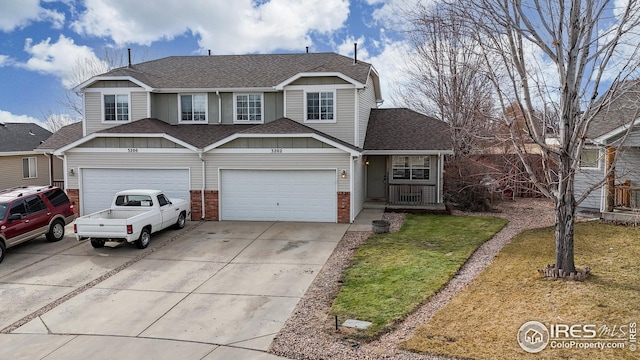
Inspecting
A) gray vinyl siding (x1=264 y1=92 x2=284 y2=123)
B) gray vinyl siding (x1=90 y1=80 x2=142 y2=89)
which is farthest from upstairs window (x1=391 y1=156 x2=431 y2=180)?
gray vinyl siding (x1=90 y1=80 x2=142 y2=89)

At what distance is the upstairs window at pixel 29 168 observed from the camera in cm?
2702

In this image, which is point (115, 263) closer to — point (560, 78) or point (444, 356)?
point (444, 356)

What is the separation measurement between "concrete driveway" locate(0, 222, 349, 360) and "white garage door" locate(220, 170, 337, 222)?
1999 millimetres

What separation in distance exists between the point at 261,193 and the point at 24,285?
28.5 feet

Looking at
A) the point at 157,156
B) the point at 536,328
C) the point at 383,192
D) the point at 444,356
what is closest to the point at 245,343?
the point at 444,356

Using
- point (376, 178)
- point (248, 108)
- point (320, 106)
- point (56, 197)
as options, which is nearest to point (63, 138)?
point (56, 197)

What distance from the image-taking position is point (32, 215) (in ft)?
45.5

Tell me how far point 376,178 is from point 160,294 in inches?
546

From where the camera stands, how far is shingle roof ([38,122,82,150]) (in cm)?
2211

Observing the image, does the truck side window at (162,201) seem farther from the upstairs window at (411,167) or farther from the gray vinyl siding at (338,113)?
the upstairs window at (411,167)

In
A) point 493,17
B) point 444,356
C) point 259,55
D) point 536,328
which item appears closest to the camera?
point 444,356

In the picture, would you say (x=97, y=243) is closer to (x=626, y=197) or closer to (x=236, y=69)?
(x=236, y=69)

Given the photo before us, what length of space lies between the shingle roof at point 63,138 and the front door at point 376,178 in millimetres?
14374

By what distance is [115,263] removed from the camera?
12.5 metres
